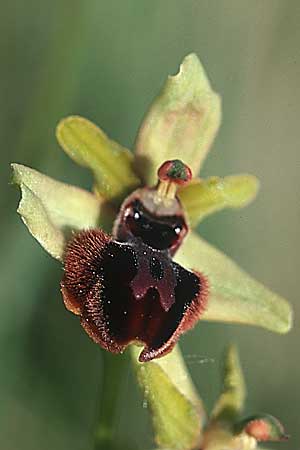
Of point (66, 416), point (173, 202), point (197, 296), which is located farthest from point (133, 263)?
point (66, 416)

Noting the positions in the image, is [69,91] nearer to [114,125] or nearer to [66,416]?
[114,125]

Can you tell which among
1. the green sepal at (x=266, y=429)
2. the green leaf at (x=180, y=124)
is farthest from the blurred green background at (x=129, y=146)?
the green leaf at (x=180, y=124)

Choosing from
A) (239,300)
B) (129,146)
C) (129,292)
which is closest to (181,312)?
(129,292)

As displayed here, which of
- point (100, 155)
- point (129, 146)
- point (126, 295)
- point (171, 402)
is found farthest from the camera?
point (129, 146)

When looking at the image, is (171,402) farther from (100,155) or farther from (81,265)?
(100,155)

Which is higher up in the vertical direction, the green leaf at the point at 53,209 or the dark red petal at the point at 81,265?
the green leaf at the point at 53,209

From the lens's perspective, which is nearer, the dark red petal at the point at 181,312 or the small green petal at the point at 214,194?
the dark red petal at the point at 181,312

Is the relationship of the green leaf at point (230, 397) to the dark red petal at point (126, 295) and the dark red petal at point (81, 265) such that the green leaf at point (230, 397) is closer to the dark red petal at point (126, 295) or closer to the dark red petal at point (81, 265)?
the dark red petal at point (126, 295)
